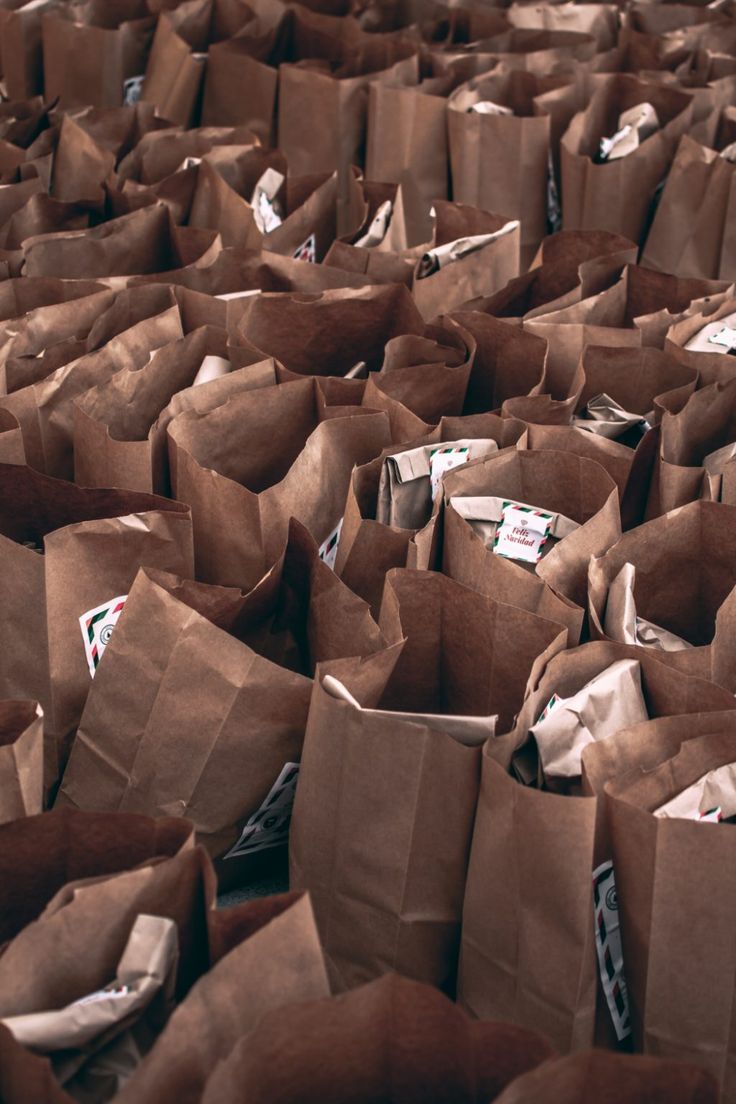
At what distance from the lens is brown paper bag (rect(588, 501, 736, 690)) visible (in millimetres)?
1196

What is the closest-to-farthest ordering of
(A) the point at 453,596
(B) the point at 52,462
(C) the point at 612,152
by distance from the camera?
(A) the point at 453,596, (B) the point at 52,462, (C) the point at 612,152

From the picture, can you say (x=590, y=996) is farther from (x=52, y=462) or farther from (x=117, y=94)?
(x=117, y=94)

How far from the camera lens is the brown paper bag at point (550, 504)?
1233mm

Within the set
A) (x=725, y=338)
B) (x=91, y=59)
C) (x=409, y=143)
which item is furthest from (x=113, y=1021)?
(x=91, y=59)

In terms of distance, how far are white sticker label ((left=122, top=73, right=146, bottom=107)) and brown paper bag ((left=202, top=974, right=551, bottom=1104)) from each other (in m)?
2.12

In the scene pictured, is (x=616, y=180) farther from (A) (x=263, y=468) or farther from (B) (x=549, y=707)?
(B) (x=549, y=707)

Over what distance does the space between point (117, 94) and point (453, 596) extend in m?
1.74

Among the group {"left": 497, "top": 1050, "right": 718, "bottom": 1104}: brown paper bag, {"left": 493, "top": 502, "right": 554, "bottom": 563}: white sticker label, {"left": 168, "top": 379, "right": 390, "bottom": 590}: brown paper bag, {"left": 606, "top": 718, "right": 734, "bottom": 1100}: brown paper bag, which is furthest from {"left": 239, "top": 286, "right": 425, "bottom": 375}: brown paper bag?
{"left": 497, "top": 1050, "right": 718, "bottom": 1104}: brown paper bag

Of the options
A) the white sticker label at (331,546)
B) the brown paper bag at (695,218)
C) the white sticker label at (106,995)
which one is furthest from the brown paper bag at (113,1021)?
the brown paper bag at (695,218)

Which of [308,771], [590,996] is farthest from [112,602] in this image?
[590,996]

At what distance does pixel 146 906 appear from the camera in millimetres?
892

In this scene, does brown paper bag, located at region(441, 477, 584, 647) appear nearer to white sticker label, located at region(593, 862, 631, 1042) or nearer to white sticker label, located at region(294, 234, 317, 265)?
white sticker label, located at region(593, 862, 631, 1042)

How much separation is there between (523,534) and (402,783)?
351 millimetres

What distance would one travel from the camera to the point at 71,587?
1.19 meters
